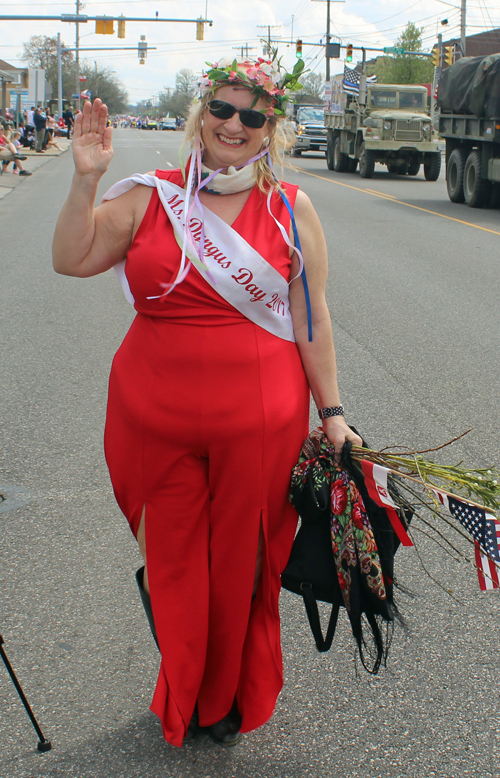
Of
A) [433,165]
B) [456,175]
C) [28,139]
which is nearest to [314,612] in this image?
[456,175]

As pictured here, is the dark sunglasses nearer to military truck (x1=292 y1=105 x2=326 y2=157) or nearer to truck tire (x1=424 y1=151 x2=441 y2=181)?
truck tire (x1=424 y1=151 x2=441 y2=181)

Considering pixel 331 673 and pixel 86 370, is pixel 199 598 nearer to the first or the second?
pixel 331 673

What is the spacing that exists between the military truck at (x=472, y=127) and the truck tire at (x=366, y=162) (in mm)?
5777

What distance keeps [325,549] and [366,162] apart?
945 inches

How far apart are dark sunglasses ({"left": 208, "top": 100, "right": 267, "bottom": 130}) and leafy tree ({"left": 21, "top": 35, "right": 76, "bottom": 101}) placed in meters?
91.7

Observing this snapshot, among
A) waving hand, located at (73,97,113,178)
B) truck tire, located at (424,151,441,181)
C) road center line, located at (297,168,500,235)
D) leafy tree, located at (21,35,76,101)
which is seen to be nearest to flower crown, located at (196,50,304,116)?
waving hand, located at (73,97,113,178)

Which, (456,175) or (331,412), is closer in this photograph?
(331,412)

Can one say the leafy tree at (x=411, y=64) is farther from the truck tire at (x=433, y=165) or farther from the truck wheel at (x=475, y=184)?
the truck wheel at (x=475, y=184)

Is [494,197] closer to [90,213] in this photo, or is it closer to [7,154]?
[7,154]

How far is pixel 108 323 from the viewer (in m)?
7.30

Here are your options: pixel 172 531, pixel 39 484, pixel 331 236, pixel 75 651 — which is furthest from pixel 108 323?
pixel 331 236

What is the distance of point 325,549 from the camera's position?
223 cm

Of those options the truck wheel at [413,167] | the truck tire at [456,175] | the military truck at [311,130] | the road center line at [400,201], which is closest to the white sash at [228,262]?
the road center line at [400,201]

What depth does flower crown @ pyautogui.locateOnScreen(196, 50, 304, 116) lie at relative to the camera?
7.14 ft
